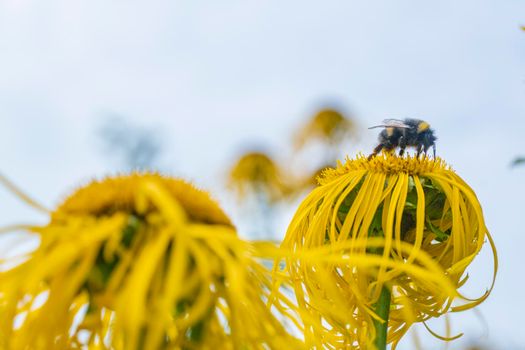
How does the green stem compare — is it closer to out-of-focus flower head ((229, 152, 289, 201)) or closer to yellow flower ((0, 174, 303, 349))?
yellow flower ((0, 174, 303, 349))

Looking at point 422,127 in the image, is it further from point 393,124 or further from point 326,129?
point 326,129

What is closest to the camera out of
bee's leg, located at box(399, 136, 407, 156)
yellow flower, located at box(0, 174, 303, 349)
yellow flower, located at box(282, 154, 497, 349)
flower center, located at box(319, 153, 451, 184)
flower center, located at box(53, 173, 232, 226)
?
yellow flower, located at box(0, 174, 303, 349)

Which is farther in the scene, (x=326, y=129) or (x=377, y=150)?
(x=326, y=129)

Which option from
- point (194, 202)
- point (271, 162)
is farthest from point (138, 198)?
point (271, 162)

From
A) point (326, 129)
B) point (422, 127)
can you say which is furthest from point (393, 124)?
point (326, 129)

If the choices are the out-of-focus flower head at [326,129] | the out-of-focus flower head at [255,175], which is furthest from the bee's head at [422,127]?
the out-of-focus flower head at [326,129]

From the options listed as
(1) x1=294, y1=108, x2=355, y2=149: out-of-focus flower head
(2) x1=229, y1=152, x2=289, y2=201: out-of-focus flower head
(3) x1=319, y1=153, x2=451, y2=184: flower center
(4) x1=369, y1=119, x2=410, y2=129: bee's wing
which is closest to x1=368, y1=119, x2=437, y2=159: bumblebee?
(4) x1=369, y1=119, x2=410, y2=129: bee's wing
